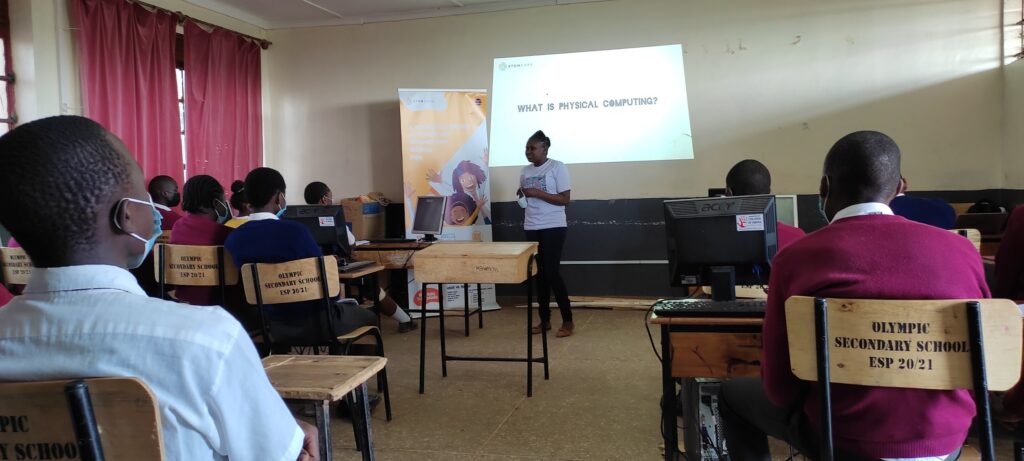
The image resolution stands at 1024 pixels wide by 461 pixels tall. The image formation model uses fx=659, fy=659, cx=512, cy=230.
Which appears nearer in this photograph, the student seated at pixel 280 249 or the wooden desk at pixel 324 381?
the wooden desk at pixel 324 381

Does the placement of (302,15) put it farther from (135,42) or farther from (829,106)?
(829,106)

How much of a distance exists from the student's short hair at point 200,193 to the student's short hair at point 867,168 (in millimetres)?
2700

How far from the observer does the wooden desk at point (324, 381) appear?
155 cm

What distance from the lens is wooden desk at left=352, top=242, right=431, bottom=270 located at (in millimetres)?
4848

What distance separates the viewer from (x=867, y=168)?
1.63 m

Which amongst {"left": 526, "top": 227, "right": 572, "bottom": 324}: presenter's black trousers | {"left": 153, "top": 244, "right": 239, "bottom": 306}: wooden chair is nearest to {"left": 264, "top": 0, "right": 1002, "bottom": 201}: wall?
{"left": 526, "top": 227, "right": 572, "bottom": 324}: presenter's black trousers

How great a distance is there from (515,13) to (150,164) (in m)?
3.44

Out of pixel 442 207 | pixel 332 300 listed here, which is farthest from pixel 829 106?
pixel 332 300

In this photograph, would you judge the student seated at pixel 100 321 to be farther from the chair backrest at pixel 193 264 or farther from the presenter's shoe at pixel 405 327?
the presenter's shoe at pixel 405 327

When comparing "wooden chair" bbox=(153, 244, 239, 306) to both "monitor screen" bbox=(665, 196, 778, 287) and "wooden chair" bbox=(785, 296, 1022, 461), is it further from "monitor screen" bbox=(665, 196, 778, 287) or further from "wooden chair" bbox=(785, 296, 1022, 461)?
"wooden chair" bbox=(785, 296, 1022, 461)

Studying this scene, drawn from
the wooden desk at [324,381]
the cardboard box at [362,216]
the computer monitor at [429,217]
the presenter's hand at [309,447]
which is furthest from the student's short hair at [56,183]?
the cardboard box at [362,216]

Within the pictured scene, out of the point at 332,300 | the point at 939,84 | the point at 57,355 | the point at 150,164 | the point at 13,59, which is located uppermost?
the point at 13,59

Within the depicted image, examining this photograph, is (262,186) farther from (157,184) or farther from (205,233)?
(157,184)

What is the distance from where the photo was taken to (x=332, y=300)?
9.98 feet
